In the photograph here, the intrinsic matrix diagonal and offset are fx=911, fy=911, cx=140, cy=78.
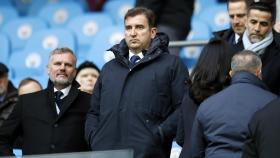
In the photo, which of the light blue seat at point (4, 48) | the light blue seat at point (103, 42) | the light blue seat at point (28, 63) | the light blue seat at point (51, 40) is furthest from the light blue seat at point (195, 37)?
the light blue seat at point (4, 48)

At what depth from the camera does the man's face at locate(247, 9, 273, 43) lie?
7422mm

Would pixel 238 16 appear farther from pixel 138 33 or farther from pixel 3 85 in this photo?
pixel 3 85

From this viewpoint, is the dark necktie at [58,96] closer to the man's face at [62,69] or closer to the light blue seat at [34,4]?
the man's face at [62,69]

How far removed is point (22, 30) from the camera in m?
12.9

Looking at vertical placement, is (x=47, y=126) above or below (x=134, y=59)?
below

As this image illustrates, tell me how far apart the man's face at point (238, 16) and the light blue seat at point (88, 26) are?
171 inches

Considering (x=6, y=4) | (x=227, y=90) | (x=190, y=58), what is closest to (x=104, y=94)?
(x=227, y=90)

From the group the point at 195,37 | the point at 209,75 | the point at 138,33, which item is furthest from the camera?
the point at 195,37

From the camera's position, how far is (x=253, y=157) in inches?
225

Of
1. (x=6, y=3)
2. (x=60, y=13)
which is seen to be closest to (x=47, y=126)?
(x=60, y=13)

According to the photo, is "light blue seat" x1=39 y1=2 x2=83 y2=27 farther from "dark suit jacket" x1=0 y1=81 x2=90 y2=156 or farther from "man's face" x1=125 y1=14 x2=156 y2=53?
"man's face" x1=125 y1=14 x2=156 y2=53

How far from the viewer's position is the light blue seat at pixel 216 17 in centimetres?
1123

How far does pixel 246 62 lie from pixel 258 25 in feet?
4.16

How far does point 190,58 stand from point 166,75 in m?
3.70
